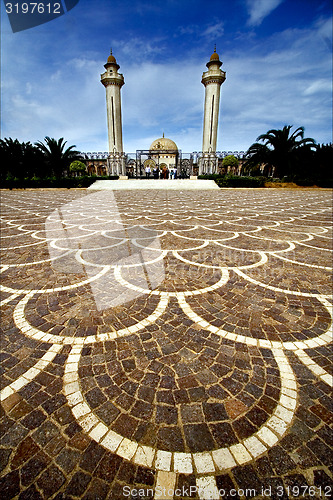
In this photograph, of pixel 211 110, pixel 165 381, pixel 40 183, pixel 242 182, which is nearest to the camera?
pixel 165 381

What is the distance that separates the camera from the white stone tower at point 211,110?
137 ft

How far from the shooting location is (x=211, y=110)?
42688 mm

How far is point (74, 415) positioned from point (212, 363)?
1.25m

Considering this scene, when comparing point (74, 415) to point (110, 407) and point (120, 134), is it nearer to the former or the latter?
point (110, 407)

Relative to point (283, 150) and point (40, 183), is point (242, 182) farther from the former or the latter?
point (40, 183)

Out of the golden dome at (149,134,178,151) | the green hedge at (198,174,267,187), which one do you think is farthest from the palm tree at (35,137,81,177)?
the golden dome at (149,134,178,151)

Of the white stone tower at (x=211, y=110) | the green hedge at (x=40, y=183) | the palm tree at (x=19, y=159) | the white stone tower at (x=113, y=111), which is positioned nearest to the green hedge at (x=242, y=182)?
the white stone tower at (x=211, y=110)

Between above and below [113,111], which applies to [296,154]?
below

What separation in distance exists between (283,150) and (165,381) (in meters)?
34.5

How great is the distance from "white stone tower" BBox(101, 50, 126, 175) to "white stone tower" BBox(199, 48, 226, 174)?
50.6 feet

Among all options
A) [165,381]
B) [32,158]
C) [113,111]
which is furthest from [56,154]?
[165,381]

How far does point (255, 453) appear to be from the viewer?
1515 millimetres

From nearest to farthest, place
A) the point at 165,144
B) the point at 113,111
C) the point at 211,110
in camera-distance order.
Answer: the point at 211,110 < the point at 113,111 < the point at 165,144

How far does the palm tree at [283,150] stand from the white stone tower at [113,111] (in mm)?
23805
